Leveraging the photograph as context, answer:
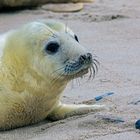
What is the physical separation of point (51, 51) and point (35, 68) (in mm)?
115

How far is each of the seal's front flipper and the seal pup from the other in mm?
195

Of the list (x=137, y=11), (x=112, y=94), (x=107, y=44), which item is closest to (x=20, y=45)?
(x=112, y=94)

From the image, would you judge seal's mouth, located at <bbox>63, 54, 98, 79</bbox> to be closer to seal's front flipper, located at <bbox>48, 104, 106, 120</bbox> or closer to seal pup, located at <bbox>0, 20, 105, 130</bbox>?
seal pup, located at <bbox>0, 20, 105, 130</bbox>

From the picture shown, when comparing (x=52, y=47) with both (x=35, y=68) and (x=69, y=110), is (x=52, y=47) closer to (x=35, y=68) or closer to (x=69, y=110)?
(x=35, y=68)

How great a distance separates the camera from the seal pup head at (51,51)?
2.92 metres

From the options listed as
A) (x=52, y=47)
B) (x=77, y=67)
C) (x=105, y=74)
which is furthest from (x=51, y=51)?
(x=105, y=74)

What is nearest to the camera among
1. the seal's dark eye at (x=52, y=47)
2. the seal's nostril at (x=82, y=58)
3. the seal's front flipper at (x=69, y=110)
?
the seal's nostril at (x=82, y=58)

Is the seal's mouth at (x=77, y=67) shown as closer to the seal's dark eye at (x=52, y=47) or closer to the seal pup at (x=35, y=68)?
the seal pup at (x=35, y=68)

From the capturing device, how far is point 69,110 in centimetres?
332

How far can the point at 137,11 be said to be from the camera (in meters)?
6.85

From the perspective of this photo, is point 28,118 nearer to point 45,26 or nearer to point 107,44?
point 45,26

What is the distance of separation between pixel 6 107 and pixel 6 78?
0.47 ft

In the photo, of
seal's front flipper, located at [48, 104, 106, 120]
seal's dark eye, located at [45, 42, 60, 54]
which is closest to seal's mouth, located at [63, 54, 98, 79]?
seal's dark eye, located at [45, 42, 60, 54]

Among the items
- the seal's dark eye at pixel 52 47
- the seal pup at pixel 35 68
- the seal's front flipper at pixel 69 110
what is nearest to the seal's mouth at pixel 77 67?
the seal pup at pixel 35 68
